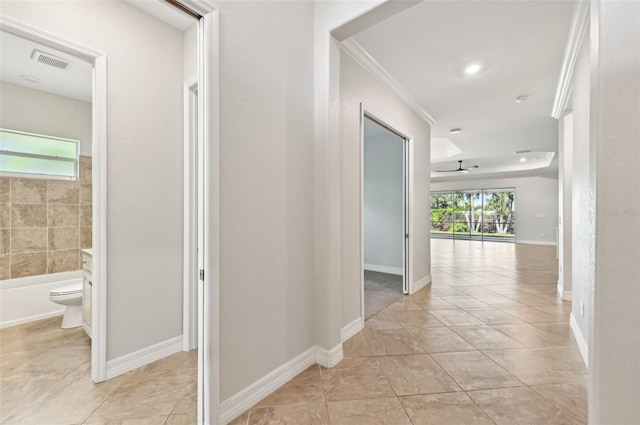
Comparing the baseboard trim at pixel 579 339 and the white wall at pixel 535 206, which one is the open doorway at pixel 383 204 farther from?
the white wall at pixel 535 206

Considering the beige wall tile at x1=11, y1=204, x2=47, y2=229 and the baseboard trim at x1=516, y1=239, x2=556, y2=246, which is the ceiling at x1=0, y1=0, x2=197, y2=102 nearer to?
the beige wall tile at x1=11, y1=204, x2=47, y2=229

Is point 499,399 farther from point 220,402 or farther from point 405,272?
point 405,272

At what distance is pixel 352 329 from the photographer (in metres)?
2.61

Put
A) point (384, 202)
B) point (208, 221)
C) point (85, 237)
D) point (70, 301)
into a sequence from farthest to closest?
1. point (384, 202)
2. point (85, 237)
3. point (70, 301)
4. point (208, 221)

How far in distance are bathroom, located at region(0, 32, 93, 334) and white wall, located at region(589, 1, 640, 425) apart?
3.77m

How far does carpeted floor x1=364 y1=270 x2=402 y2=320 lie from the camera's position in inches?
133

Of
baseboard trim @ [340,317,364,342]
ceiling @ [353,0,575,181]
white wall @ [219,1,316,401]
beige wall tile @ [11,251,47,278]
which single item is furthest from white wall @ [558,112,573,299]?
beige wall tile @ [11,251,47,278]

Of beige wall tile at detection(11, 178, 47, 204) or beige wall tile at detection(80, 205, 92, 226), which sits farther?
beige wall tile at detection(80, 205, 92, 226)

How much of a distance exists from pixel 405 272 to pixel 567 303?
197 cm

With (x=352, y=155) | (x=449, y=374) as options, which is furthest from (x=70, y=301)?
(x=449, y=374)

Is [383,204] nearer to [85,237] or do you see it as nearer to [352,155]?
[352,155]

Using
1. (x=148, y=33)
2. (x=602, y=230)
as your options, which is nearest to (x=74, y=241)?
(x=148, y=33)

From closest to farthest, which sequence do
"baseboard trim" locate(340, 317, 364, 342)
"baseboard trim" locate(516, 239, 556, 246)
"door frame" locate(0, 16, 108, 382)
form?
"door frame" locate(0, 16, 108, 382), "baseboard trim" locate(340, 317, 364, 342), "baseboard trim" locate(516, 239, 556, 246)

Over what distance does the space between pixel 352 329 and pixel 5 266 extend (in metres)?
3.72
